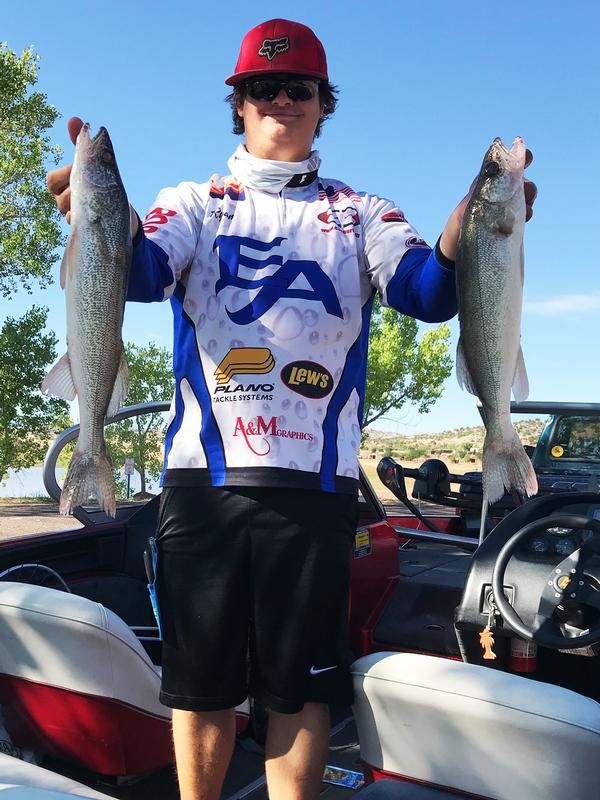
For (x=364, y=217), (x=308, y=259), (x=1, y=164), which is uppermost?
(x=1, y=164)

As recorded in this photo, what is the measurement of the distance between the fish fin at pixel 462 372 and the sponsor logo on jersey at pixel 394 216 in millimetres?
550

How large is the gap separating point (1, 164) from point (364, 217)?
21866mm

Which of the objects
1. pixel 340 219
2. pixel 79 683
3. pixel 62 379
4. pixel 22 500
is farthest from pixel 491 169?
pixel 22 500

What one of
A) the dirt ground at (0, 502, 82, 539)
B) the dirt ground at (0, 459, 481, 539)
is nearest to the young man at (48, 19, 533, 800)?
the dirt ground at (0, 459, 481, 539)

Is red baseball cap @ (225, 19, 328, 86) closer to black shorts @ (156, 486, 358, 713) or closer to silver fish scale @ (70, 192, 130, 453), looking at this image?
silver fish scale @ (70, 192, 130, 453)

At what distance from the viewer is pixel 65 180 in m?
2.05

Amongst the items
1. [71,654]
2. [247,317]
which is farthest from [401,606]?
[247,317]

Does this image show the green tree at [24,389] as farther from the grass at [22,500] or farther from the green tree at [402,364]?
the green tree at [402,364]

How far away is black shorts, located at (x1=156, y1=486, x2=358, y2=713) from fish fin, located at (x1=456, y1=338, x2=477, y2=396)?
48 centimetres

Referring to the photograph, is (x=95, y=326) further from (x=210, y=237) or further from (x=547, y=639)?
(x=547, y=639)

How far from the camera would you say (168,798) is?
3211 mm

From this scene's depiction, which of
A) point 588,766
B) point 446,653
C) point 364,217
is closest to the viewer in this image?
point 588,766

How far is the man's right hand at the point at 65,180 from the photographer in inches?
80.4

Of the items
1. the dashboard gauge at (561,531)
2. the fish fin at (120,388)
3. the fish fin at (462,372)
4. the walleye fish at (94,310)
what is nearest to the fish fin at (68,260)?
the walleye fish at (94,310)
